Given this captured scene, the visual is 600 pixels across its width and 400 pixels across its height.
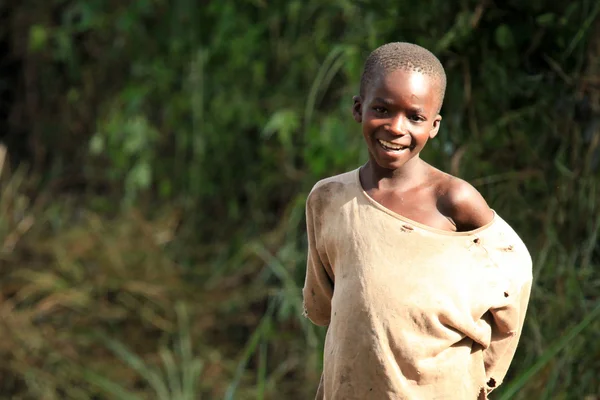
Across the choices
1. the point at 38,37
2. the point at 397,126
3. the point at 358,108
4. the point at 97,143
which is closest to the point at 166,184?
the point at 97,143

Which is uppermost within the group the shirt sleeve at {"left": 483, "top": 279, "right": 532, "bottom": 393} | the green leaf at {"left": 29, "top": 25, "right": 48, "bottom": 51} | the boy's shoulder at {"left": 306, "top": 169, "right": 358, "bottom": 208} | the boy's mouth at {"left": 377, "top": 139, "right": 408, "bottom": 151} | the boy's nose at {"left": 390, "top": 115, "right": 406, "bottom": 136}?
the boy's nose at {"left": 390, "top": 115, "right": 406, "bottom": 136}

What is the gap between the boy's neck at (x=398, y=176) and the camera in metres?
1.83

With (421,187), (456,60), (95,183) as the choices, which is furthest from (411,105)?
(95,183)

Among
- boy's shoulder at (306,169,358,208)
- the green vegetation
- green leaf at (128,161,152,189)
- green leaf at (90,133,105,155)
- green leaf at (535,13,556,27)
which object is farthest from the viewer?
green leaf at (90,133,105,155)

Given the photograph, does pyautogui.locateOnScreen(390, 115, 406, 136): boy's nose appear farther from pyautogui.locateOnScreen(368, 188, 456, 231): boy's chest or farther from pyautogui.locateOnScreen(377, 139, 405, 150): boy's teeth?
pyautogui.locateOnScreen(368, 188, 456, 231): boy's chest

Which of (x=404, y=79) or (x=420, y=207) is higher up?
(x=404, y=79)

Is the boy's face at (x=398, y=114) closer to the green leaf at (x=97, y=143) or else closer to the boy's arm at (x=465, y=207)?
the boy's arm at (x=465, y=207)

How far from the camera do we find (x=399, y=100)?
1733 millimetres

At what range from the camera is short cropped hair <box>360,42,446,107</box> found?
5.69 ft

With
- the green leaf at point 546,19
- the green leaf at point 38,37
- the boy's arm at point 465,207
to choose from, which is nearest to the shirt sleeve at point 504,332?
the boy's arm at point 465,207

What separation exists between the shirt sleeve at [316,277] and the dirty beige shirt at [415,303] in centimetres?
11

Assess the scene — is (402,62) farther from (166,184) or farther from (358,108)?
(166,184)

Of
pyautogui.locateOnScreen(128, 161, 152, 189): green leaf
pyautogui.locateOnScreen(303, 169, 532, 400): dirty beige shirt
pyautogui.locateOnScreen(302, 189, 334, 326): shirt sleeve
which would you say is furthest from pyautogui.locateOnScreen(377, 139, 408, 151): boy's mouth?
pyautogui.locateOnScreen(128, 161, 152, 189): green leaf

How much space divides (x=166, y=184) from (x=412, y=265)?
347 cm
